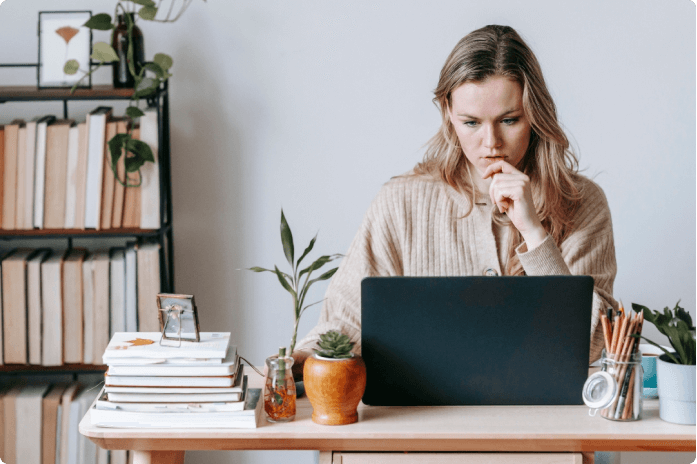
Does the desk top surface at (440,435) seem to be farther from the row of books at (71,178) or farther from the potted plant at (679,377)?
the row of books at (71,178)

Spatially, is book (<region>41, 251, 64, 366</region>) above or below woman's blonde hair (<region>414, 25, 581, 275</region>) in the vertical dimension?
below

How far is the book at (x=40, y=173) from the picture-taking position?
2234mm

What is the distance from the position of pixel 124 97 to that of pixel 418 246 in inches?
42.7

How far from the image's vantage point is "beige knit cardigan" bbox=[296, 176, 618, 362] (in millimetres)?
1782

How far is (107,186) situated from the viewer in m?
2.27

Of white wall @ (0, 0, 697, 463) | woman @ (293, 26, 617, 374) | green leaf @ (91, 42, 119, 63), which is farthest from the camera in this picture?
white wall @ (0, 0, 697, 463)

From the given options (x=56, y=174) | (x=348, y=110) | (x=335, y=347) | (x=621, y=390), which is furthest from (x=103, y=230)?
(x=621, y=390)

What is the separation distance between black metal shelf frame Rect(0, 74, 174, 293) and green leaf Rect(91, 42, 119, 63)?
0.38ft

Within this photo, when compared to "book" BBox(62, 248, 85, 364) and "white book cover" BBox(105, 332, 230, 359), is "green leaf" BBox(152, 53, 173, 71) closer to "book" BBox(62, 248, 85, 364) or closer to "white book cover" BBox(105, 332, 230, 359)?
"book" BBox(62, 248, 85, 364)

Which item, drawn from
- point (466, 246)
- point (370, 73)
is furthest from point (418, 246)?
point (370, 73)

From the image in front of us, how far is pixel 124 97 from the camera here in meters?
2.20

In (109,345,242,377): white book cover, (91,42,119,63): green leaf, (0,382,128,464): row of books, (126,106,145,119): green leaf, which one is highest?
(91,42,119,63): green leaf

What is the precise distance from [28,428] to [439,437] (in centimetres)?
175

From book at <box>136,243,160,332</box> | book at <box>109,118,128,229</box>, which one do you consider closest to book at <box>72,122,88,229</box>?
book at <box>109,118,128,229</box>
